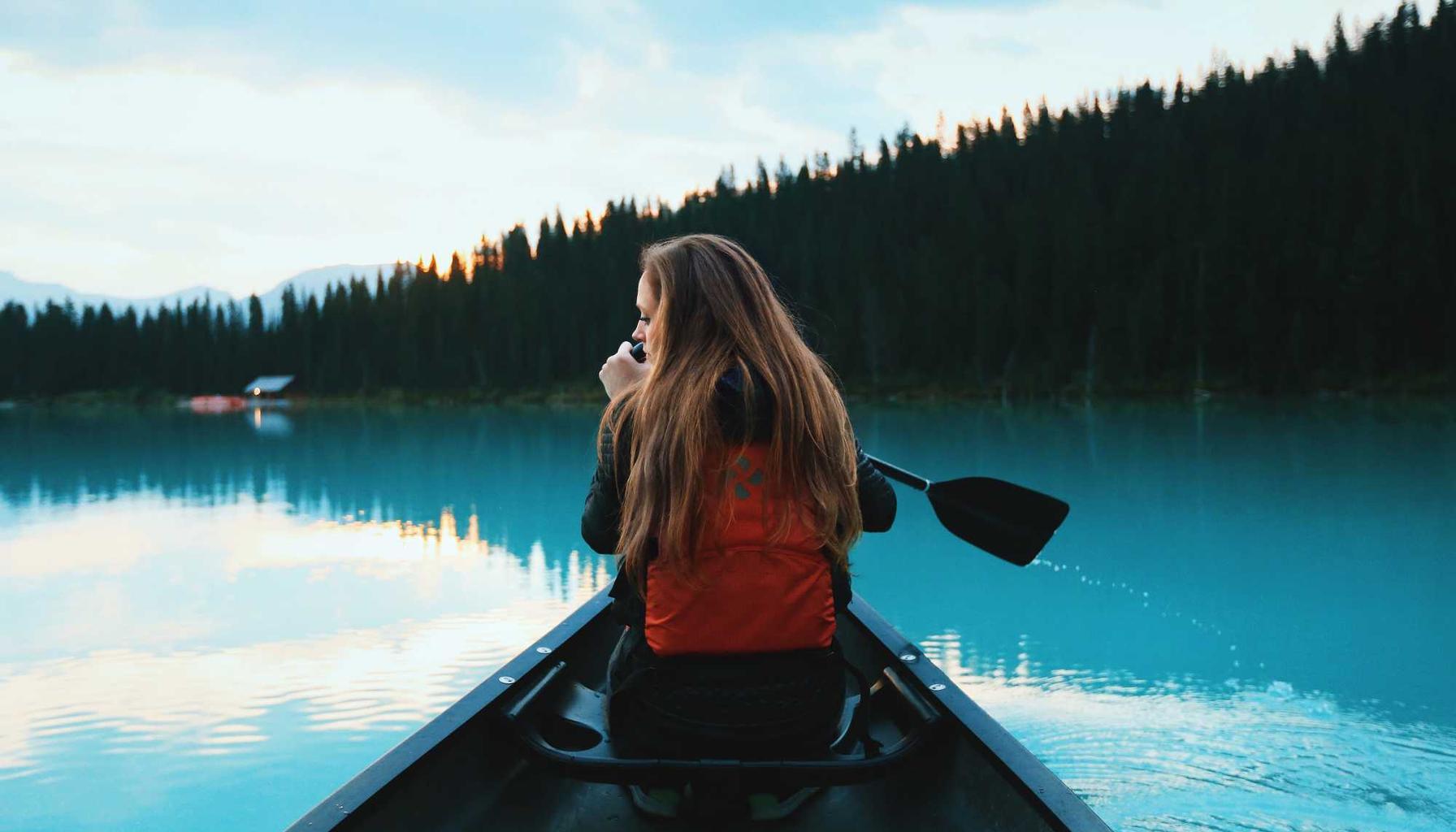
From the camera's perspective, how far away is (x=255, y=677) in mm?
6504

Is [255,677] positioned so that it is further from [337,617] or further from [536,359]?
[536,359]

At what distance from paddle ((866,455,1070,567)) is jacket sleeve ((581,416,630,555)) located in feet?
5.01

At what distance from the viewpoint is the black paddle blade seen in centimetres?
350

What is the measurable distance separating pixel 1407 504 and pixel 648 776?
1330 cm

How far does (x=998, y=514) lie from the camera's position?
3.62 m

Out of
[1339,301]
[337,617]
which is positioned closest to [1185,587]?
[337,617]

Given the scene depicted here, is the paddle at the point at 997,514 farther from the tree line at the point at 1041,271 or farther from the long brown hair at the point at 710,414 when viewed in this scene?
the tree line at the point at 1041,271

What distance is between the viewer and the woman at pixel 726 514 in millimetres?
2068

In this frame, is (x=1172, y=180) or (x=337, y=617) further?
(x=1172, y=180)

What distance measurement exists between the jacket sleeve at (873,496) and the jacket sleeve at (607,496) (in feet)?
1.83

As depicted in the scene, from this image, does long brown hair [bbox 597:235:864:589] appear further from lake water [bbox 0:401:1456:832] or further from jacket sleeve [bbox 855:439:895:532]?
lake water [bbox 0:401:1456:832]

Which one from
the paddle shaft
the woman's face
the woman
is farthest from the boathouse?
the woman

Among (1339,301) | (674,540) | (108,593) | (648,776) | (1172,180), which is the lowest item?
(108,593)

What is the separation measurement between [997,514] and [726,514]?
183cm
